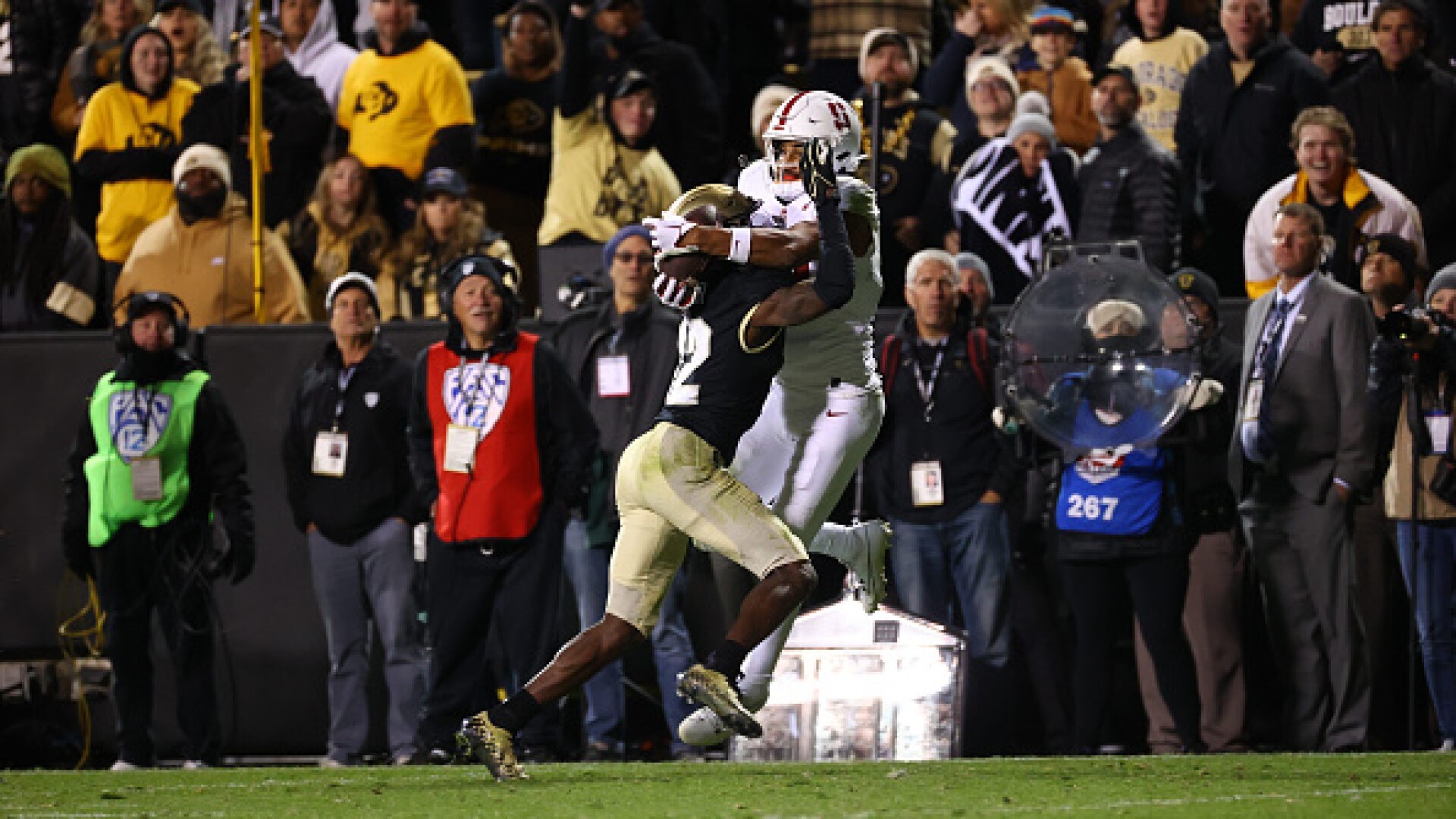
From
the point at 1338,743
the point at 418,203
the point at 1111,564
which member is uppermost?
the point at 418,203

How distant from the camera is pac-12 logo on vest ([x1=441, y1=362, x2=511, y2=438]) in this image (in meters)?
10.7

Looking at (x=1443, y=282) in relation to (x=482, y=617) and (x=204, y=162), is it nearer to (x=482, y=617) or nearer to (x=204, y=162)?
(x=482, y=617)

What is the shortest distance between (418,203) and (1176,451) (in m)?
4.22

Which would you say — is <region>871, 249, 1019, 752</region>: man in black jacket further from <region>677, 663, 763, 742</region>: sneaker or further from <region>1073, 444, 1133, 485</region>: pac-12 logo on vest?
<region>677, 663, 763, 742</region>: sneaker

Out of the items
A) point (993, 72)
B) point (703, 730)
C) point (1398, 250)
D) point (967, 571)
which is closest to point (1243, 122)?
point (993, 72)

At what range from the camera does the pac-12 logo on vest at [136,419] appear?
11.1 meters

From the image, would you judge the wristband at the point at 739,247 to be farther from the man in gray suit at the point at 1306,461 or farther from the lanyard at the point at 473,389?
the man in gray suit at the point at 1306,461

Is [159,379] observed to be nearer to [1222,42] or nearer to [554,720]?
[554,720]

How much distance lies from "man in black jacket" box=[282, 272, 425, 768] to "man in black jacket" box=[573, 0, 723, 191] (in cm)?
239

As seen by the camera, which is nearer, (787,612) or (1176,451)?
(787,612)

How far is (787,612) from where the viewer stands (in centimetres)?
773

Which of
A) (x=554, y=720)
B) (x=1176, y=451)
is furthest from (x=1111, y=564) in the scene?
(x=554, y=720)

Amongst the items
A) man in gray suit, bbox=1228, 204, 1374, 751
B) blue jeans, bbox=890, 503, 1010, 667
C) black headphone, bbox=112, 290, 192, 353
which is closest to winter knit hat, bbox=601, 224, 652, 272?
blue jeans, bbox=890, 503, 1010, 667

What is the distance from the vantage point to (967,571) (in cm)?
1072
